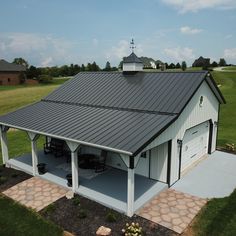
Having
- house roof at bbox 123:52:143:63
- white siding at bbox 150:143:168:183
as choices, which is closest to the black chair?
white siding at bbox 150:143:168:183

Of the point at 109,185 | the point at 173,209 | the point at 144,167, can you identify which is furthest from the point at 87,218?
the point at 144,167

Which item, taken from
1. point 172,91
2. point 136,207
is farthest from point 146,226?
point 172,91

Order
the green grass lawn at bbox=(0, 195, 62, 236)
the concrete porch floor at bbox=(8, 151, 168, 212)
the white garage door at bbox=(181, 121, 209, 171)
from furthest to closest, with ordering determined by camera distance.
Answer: the white garage door at bbox=(181, 121, 209, 171) < the concrete porch floor at bbox=(8, 151, 168, 212) < the green grass lawn at bbox=(0, 195, 62, 236)

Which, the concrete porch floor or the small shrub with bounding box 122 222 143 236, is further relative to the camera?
the concrete porch floor

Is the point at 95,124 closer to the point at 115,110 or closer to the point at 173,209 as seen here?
the point at 115,110

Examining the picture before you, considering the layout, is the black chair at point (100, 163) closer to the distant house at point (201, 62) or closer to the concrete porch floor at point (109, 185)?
the concrete porch floor at point (109, 185)

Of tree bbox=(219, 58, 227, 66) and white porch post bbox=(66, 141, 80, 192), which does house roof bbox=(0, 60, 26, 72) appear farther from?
tree bbox=(219, 58, 227, 66)

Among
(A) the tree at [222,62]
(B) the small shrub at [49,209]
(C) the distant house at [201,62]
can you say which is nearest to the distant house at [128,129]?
(B) the small shrub at [49,209]
